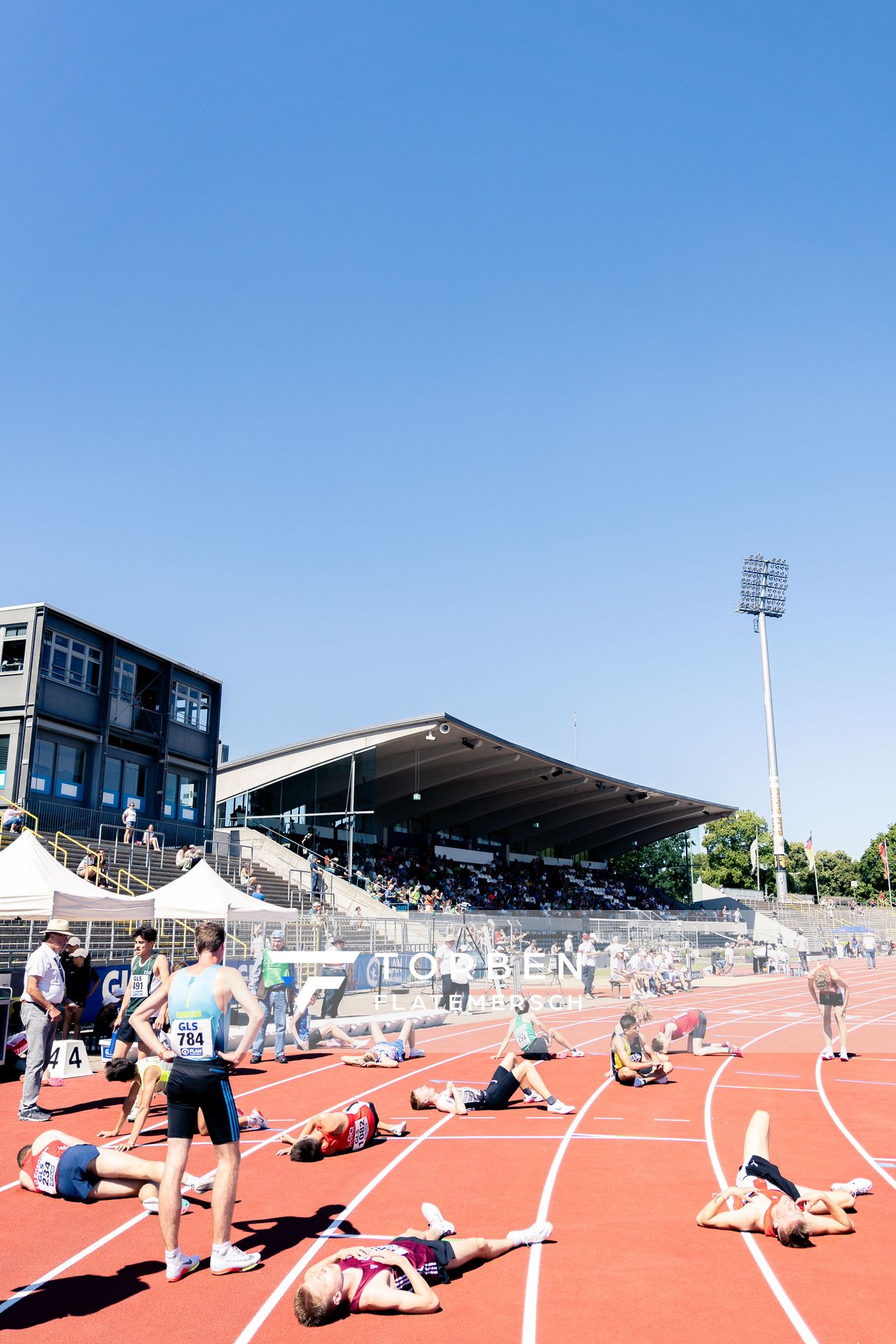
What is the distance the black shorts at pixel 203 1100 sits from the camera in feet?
17.4

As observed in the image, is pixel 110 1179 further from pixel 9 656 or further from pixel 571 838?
pixel 571 838

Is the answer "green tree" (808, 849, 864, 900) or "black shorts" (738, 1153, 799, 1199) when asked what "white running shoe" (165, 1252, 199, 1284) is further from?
"green tree" (808, 849, 864, 900)

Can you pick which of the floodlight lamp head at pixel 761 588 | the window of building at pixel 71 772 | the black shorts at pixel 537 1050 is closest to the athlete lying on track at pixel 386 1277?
the black shorts at pixel 537 1050

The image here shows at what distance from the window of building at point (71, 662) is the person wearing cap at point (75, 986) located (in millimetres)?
19664

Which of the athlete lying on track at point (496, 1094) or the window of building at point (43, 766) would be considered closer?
the athlete lying on track at point (496, 1094)

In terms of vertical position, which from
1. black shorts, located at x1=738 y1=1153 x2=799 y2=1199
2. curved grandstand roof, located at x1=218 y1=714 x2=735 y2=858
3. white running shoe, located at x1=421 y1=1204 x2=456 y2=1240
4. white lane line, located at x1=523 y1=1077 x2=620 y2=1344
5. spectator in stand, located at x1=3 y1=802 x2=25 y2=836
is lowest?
white lane line, located at x1=523 y1=1077 x2=620 y2=1344

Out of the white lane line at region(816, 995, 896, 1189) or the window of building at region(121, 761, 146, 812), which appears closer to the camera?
the white lane line at region(816, 995, 896, 1189)

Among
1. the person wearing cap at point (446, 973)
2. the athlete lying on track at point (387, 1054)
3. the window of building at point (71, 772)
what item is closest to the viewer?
the athlete lying on track at point (387, 1054)

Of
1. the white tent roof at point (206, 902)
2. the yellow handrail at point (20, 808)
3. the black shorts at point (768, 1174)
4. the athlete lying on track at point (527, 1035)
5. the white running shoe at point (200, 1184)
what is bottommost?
the white running shoe at point (200, 1184)

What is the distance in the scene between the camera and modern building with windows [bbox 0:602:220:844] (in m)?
30.5

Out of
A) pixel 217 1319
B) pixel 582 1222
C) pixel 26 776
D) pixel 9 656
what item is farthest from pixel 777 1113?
pixel 9 656

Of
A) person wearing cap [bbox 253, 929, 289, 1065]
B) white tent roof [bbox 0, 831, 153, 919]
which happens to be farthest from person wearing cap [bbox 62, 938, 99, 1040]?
person wearing cap [bbox 253, 929, 289, 1065]

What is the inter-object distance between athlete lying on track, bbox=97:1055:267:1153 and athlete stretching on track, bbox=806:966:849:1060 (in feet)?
28.0

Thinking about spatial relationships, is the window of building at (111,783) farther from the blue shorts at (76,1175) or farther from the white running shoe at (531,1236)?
the white running shoe at (531,1236)
